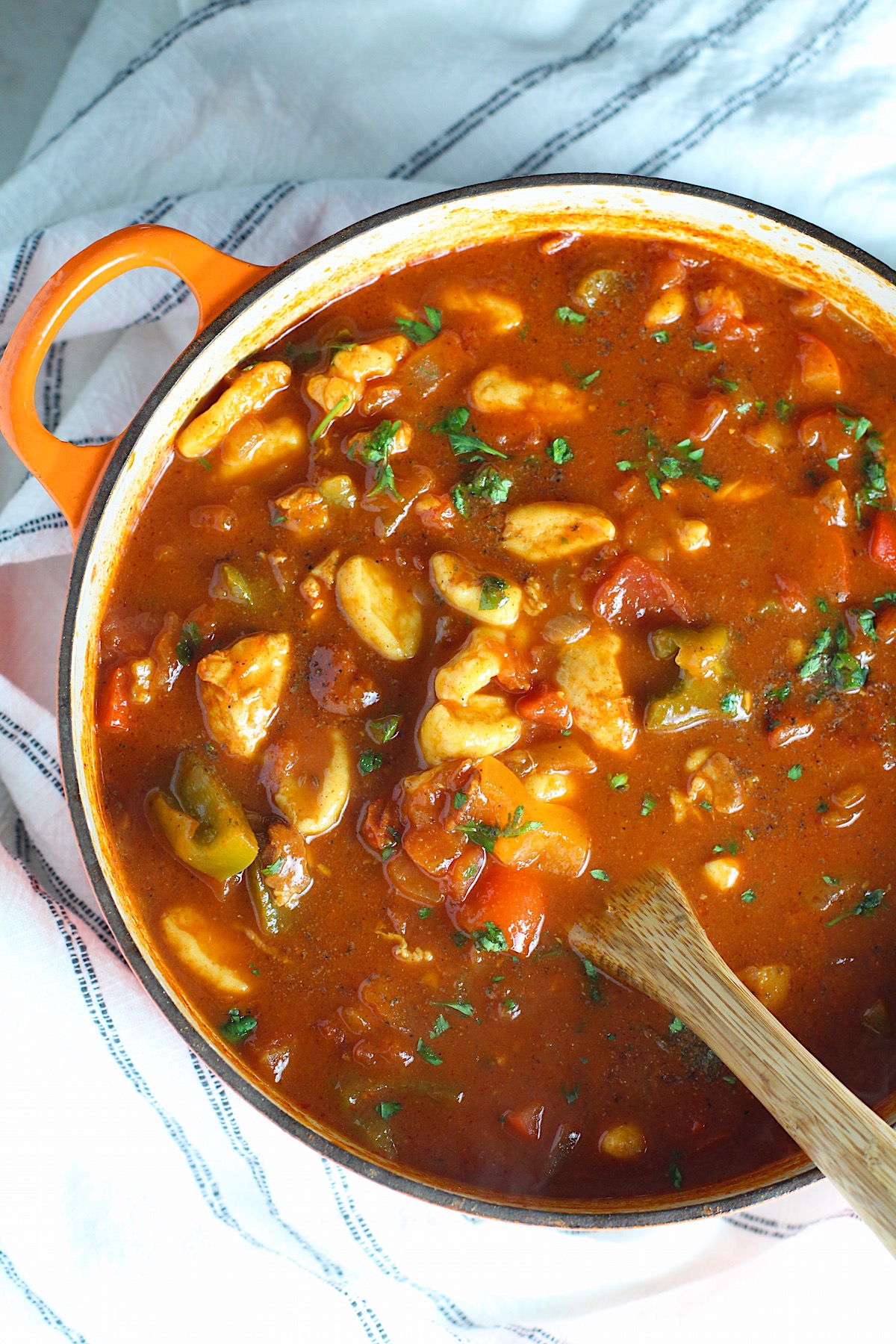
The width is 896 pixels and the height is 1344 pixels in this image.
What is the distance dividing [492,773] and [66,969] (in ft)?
4.97

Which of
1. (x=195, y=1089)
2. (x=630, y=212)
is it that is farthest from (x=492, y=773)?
(x=630, y=212)

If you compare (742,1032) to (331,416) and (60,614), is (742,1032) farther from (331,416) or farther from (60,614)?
(60,614)

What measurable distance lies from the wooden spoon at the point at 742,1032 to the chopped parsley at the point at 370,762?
27.8 inches

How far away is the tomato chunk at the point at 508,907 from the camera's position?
118 inches

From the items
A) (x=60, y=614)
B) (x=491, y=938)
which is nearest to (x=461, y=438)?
(x=491, y=938)

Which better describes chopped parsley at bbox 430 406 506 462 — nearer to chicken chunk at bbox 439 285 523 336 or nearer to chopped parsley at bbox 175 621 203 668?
chicken chunk at bbox 439 285 523 336

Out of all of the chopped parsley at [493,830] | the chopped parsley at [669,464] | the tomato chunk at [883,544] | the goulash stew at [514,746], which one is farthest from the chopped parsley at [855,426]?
the chopped parsley at [493,830]

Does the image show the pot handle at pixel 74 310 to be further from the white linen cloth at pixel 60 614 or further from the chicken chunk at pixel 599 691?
the chicken chunk at pixel 599 691

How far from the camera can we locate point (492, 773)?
2988 millimetres

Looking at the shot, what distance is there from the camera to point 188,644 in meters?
3.08

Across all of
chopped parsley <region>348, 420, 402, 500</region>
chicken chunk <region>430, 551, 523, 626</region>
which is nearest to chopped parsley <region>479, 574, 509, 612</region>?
chicken chunk <region>430, 551, 523, 626</region>

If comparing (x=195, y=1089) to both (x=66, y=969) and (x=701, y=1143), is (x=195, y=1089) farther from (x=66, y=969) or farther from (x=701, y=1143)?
(x=701, y=1143)

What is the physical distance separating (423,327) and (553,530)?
739mm

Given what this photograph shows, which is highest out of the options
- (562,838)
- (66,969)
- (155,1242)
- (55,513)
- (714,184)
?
(714,184)
